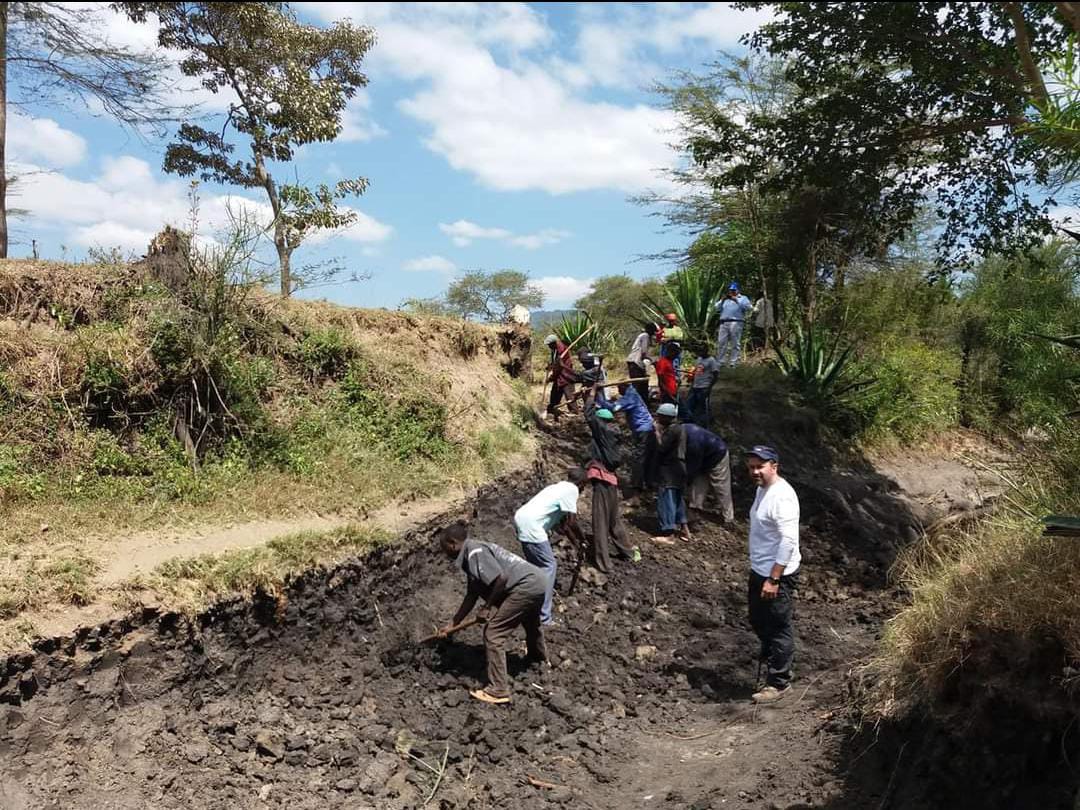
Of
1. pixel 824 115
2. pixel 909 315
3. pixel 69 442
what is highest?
pixel 824 115

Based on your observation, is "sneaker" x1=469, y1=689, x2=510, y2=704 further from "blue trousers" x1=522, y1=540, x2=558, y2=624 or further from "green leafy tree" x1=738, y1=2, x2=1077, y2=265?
"green leafy tree" x1=738, y1=2, x2=1077, y2=265

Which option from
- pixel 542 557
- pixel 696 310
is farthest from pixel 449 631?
pixel 696 310

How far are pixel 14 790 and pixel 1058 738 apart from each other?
5.15 meters

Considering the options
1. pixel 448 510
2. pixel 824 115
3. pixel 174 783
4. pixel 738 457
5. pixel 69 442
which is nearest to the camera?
pixel 174 783

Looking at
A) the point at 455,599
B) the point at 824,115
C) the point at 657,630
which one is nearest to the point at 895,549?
the point at 657,630

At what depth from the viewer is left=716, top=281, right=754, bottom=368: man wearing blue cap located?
13242 mm

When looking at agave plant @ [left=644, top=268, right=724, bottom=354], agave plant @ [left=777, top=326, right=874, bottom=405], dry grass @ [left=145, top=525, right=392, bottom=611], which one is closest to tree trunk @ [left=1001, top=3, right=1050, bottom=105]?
dry grass @ [left=145, top=525, right=392, bottom=611]

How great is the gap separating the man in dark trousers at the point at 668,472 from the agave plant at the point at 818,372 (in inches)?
206

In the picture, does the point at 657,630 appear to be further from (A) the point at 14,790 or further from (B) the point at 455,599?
(A) the point at 14,790

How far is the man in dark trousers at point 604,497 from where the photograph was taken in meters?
8.54

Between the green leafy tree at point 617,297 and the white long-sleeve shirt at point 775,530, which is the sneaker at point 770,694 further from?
the green leafy tree at point 617,297

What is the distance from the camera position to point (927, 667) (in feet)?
13.9

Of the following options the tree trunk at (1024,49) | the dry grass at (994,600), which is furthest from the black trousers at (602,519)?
the tree trunk at (1024,49)

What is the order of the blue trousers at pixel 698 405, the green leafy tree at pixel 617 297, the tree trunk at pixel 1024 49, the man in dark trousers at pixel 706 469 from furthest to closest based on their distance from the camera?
1. the green leafy tree at pixel 617 297
2. the blue trousers at pixel 698 405
3. the man in dark trousers at pixel 706 469
4. the tree trunk at pixel 1024 49
